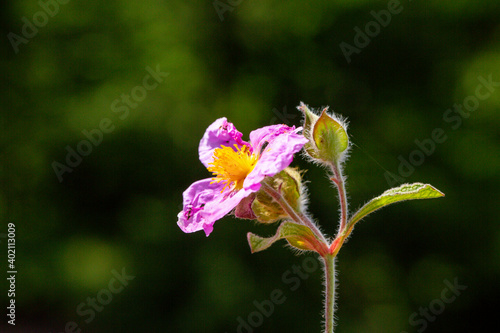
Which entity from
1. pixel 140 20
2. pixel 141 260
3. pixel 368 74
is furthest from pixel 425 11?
pixel 141 260

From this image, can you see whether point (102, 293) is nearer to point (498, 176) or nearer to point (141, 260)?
point (141, 260)

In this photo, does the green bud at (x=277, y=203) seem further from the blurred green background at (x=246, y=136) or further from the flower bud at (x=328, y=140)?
the blurred green background at (x=246, y=136)

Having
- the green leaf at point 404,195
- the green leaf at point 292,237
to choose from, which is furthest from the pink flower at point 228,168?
the green leaf at point 404,195

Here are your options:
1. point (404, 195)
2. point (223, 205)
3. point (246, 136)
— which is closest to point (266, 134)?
point (223, 205)

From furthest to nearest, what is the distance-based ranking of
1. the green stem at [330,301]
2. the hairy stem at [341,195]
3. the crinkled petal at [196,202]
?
the crinkled petal at [196,202], the hairy stem at [341,195], the green stem at [330,301]

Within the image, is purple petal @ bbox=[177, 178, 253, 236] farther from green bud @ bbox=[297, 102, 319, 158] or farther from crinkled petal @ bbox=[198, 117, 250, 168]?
green bud @ bbox=[297, 102, 319, 158]

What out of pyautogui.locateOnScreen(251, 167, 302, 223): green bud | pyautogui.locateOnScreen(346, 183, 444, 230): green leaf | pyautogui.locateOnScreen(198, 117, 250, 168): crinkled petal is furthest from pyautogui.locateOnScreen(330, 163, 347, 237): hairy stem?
pyautogui.locateOnScreen(198, 117, 250, 168): crinkled petal
